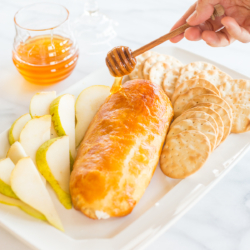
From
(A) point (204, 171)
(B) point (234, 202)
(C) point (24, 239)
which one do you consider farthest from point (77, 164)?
(B) point (234, 202)

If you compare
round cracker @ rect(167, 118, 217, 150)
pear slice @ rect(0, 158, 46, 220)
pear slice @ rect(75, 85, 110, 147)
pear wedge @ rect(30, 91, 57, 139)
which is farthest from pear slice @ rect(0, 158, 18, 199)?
round cracker @ rect(167, 118, 217, 150)

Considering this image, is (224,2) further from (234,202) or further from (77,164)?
(77,164)

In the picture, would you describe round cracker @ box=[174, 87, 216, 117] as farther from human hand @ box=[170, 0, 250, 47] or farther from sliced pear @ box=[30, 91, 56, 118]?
sliced pear @ box=[30, 91, 56, 118]

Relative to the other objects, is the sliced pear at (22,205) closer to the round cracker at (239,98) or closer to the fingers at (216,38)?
the round cracker at (239,98)

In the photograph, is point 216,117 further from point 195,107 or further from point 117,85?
point 117,85

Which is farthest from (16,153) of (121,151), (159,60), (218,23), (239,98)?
(218,23)

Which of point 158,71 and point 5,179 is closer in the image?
point 5,179
